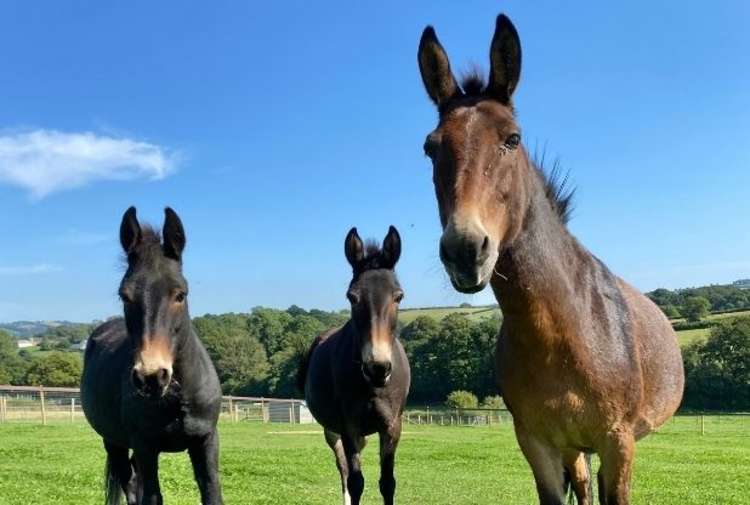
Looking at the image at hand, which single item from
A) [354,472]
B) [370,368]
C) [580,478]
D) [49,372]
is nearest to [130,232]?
[370,368]

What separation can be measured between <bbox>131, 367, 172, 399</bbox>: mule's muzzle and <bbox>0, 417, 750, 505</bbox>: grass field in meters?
4.61

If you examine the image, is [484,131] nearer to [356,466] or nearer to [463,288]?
[463,288]

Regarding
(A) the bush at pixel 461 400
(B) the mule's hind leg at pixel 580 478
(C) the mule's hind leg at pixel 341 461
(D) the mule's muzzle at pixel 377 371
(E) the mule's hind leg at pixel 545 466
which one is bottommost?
(A) the bush at pixel 461 400

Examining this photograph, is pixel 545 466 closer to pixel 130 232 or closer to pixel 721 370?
pixel 130 232

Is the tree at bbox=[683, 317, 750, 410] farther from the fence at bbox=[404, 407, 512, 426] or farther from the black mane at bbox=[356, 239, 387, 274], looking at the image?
the black mane at bbox=[356, 239, 387, 274]

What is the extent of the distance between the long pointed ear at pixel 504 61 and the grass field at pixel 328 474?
7.26 meters

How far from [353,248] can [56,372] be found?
58.8 m

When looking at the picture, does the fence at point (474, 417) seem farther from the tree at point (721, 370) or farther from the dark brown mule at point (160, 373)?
the dark brown mule at point (160, 373)

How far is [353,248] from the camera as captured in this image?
7.35 meters

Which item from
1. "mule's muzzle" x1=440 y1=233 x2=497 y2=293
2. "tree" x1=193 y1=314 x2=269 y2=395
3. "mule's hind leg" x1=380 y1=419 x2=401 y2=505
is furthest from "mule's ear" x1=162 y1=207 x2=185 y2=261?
"tree" x1=193 y1=314 x2=269 y2=395

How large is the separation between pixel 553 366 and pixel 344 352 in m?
4.22

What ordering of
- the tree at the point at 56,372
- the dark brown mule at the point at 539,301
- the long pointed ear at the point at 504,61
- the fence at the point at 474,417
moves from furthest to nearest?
the tree at the point at 56,372 < the fence at the point at 474,417 < the long pointed ear at the point at 504,61 < the dark brown mule at the point at 539,301

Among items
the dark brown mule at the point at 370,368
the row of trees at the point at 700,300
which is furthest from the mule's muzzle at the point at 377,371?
the row of trees at the point at 700,300

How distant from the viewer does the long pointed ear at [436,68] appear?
3484mm
